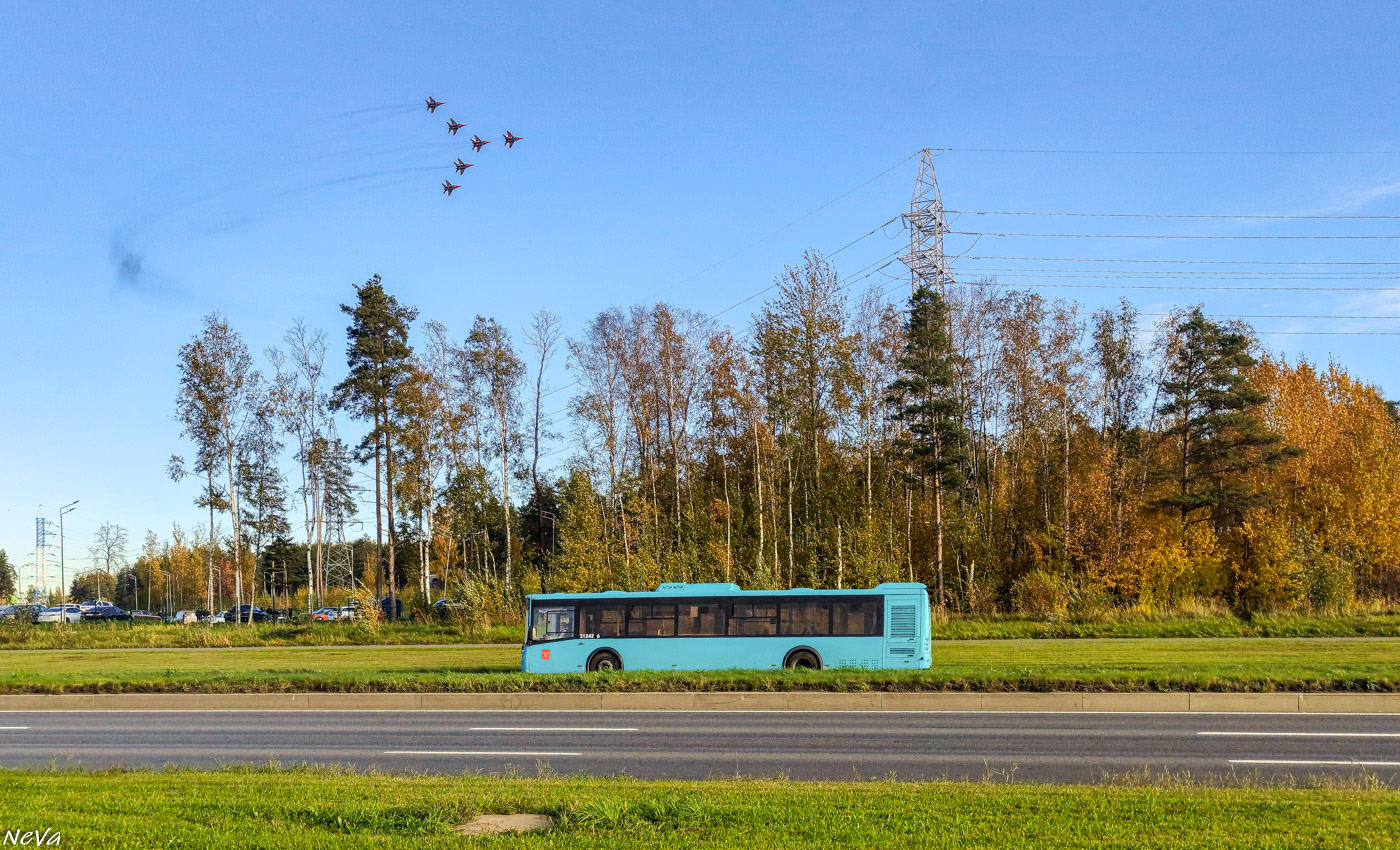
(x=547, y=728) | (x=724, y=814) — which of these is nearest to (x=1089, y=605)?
(x=547, y=728)

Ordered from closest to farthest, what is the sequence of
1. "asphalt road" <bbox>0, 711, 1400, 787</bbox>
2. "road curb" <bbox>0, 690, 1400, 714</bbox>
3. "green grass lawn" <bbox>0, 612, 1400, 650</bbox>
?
"asphalt road" <bbox>0, 711, 1400, 787</bbox> < "road curb" <bbox>0, 690, 1400, 714</bbox> < "green grass lawn" <bbox>0, 612, 1400, 650</bbox>

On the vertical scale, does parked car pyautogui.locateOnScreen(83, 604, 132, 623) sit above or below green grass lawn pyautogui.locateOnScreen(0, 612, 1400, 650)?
below

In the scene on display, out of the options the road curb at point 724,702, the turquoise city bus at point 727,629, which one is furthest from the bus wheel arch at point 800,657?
the road curb at point 724,702

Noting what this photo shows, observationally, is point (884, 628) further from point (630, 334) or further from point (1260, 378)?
point (1260, 378)

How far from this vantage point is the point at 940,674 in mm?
21641

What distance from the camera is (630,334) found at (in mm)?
54719

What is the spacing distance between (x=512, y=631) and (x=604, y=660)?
54.4 ft

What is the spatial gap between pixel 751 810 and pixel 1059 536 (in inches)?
1655

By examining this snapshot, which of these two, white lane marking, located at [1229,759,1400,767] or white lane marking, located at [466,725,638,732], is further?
white lane marking, located at [466,725,638,732]

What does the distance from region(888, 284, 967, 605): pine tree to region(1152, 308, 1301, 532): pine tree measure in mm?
10276

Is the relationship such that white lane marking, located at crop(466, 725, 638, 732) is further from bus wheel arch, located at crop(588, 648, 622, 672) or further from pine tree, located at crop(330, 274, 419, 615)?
pine tree, located at crop(330, 274, 419, 615)

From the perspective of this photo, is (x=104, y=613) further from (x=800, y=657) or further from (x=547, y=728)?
(x=547, y=728)

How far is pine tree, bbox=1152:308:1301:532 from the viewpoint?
156 ft

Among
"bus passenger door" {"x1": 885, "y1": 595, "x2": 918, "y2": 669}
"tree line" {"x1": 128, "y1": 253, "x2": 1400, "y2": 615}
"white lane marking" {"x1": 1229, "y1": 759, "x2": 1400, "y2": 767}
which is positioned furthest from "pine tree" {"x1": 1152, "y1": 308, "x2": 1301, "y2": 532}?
"white lane marking" {"x1": 1229, "y1": 759, "x2": 1400, "y2": 767}
